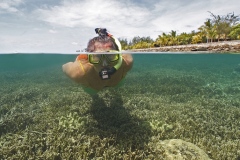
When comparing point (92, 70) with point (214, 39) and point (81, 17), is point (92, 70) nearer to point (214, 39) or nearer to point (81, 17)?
point (81, 17)

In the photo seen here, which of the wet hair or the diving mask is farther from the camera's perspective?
the wet hair

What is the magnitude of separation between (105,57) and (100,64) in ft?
0.45

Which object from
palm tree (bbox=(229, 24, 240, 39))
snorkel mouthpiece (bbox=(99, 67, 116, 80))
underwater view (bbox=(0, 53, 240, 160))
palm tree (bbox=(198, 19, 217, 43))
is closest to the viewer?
snorkel mouthpiece (bbox=(99, 67, 116, 80))

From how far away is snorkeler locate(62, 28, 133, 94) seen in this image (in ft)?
10.9

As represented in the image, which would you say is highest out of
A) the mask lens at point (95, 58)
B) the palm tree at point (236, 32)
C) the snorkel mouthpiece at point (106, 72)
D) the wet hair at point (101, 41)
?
the palm tree at point (236, 32)

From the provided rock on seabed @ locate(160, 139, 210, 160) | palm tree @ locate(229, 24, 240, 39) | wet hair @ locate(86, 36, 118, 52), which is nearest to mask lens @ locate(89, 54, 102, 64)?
wet hair @ locate(86, 36, 118, 52)

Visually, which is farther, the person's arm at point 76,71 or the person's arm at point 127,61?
the person's arm at point 127,61

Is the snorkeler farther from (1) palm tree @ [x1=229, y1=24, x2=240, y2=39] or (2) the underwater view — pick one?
(1) palm tree @ [x1=229, y1=24, x2=240, y2=39]

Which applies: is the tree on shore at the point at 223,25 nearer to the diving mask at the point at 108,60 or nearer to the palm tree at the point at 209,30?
the palm tree at the point at 209,30

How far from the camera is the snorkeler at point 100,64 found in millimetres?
3332

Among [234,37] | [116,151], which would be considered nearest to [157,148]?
[116,151]

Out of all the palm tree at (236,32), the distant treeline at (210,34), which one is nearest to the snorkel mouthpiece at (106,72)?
the distant treeline at (210,34)

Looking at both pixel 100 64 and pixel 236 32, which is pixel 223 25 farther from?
pixel 100 64

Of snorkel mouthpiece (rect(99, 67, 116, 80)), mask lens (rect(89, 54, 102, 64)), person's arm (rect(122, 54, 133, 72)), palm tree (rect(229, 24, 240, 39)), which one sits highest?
palm tree (rect(229, 24, 240, 39))
